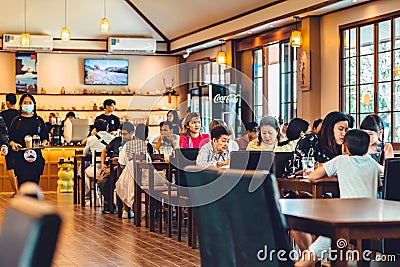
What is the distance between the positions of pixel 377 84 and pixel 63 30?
7.40 meters

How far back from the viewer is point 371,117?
7.09 m

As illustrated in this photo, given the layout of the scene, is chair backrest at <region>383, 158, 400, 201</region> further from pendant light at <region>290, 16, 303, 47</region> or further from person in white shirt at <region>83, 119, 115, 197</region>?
person in white shirt at <region>83, 119, 115, 197</region>

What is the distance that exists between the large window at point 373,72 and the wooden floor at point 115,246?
3.49 metres

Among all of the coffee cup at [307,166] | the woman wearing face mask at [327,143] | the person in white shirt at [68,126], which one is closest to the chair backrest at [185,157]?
the woman wearing face mask at [327,143]

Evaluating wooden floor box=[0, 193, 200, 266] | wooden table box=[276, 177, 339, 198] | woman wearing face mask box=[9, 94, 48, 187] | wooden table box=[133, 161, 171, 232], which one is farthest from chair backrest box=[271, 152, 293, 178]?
woman wearing face mask box=[9, 94, 48, 187]

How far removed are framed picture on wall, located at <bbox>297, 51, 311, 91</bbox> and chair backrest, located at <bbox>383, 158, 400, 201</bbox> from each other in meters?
7.05

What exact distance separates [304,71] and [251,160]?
5.52 m

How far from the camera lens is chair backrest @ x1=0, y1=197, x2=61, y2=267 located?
0.99 metres

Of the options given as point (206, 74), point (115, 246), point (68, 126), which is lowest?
point (115, 246)

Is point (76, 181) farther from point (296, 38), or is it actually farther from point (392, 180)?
point (392, 180)

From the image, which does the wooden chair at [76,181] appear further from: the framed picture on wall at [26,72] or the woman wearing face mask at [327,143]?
the woman wearing face mask at [327,143]


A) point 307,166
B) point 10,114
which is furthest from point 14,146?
point 307,166

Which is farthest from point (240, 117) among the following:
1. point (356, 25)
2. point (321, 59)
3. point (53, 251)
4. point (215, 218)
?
point (53, 251)

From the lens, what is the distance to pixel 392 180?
14.8 ft
